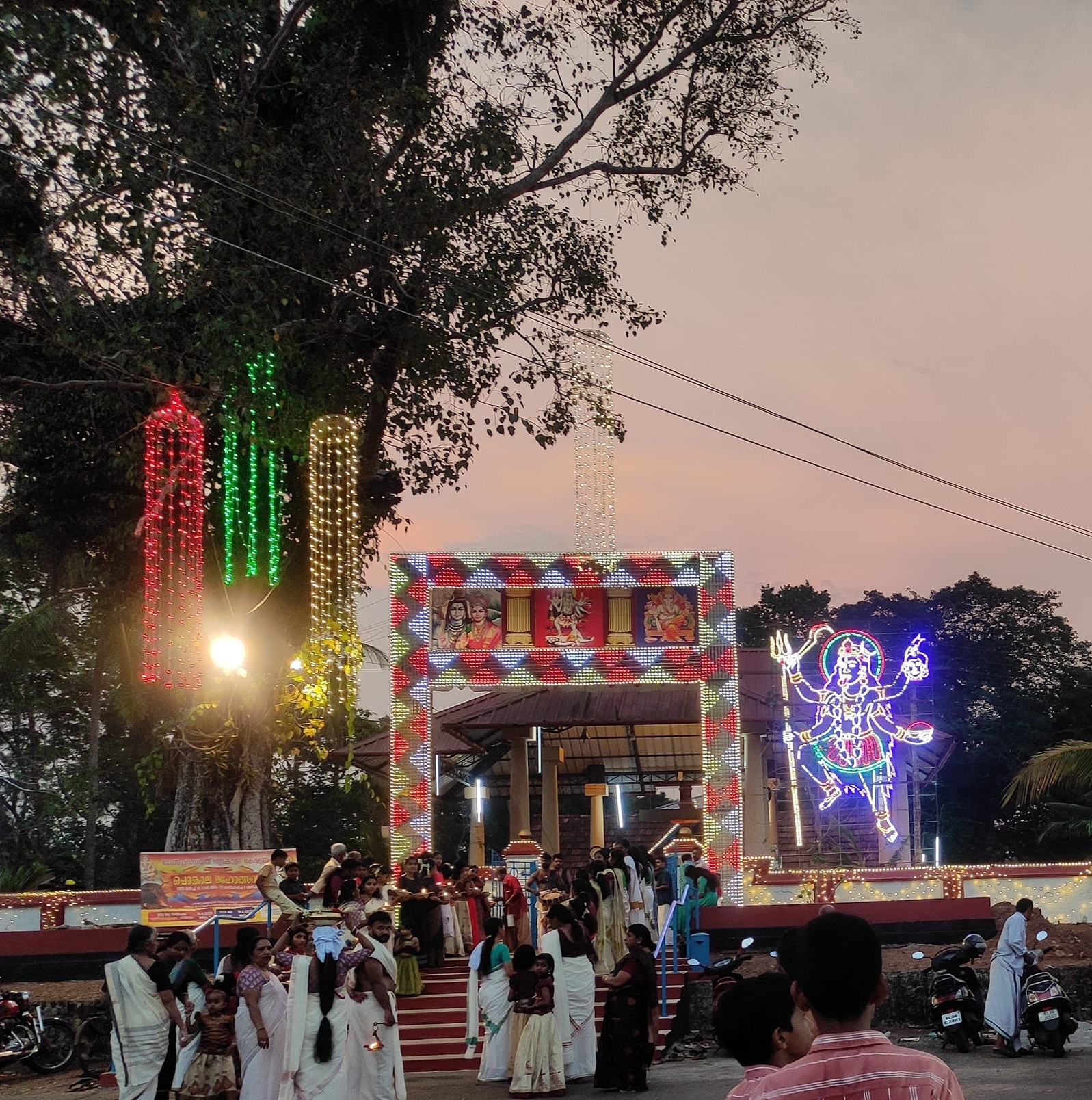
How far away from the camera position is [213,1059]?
1073 centimetres

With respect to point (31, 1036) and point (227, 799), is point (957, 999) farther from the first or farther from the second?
point (227, 799)

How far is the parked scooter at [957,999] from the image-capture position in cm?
1345

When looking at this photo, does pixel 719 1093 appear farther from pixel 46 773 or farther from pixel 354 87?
pixel 46 773

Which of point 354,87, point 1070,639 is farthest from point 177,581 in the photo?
point 1070,639

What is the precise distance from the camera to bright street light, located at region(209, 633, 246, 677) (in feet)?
70.1

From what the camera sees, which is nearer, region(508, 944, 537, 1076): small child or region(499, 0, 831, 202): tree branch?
region(508, 944, 537, 1076): small child

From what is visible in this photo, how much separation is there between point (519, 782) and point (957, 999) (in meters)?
17.2

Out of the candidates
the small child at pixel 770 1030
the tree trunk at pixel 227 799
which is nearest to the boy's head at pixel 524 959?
the small child at pixel 770 1030

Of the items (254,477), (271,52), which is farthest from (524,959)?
(271,52)

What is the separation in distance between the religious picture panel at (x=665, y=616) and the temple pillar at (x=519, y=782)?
838 cm

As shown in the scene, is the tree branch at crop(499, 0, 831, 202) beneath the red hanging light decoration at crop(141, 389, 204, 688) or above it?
above

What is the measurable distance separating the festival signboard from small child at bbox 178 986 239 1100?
19.3ft

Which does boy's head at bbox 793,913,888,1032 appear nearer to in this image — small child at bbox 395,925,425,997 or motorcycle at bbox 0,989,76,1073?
small child at bbox 395,925,425,997

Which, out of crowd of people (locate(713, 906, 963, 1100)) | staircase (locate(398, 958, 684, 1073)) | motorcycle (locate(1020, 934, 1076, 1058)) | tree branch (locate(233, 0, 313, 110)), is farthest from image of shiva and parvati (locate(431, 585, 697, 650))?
crowd of people (locate(713, 906, 963, 1100))
